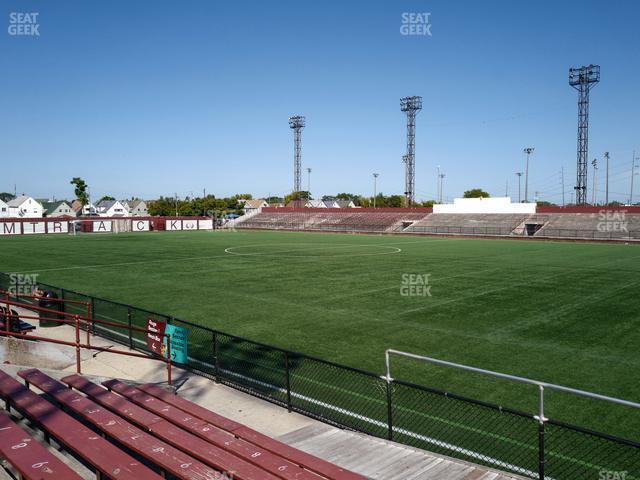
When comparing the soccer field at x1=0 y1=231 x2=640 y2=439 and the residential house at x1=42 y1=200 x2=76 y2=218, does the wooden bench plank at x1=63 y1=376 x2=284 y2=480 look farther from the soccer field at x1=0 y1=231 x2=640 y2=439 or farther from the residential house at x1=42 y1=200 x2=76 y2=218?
the residential house at x1=42 y1=200 x2=76 y2=218

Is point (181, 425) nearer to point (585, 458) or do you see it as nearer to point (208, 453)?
point (208, 453)

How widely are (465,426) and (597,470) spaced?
2.18 m

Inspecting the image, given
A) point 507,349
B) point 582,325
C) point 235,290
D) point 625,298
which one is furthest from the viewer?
point 235,290

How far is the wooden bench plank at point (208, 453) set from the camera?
5398mm

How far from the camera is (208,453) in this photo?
585 cm

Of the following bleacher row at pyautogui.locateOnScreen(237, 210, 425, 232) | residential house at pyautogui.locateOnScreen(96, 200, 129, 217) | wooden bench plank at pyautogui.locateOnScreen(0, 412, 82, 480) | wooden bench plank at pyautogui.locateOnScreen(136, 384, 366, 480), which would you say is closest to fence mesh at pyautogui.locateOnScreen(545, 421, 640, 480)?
wooden bench plank at pyautogui.locateOnScreen(136, 384, 366, 480)

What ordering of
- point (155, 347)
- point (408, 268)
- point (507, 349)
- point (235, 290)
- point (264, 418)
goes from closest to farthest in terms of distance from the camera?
point (264, 418)
point (155, 347)
point (507, 349)
point (235, 290)
point (408, 268)

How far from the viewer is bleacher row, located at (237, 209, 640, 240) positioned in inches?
2329

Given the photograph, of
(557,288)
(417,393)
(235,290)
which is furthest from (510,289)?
(417,393)

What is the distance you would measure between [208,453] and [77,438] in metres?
1.58

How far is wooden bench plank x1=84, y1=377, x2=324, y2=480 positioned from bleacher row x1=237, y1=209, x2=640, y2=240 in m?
57.6

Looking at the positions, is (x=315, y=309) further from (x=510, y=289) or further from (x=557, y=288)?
(x=557, y=288)

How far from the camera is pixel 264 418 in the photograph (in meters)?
8.85

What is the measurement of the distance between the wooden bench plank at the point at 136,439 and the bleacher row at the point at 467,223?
58346mm
